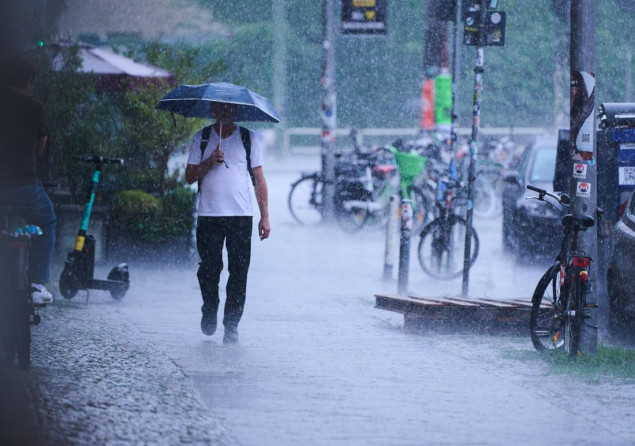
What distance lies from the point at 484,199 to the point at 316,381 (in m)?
16.6

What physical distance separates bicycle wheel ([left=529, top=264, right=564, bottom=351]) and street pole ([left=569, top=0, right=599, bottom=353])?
0.20 m

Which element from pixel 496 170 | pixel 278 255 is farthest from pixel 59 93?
pixel 496 170

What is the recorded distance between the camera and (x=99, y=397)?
7172 mm

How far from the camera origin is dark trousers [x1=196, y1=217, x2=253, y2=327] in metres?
9.56

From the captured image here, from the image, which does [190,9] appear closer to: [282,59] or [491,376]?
[282,59]

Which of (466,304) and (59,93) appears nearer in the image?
(466,304)

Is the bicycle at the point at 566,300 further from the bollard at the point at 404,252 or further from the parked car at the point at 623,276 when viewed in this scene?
the bollard at the point at 404,252

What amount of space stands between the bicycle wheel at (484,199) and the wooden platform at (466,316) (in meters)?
13.7

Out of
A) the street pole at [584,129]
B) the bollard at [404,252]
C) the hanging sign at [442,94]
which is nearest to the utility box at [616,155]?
the bollard at [404,252]

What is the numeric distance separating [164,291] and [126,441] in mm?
6850

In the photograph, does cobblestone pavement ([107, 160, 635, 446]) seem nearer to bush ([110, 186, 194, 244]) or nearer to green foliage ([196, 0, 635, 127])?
bush ([110, 186, 194, 244])

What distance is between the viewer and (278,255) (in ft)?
57.0

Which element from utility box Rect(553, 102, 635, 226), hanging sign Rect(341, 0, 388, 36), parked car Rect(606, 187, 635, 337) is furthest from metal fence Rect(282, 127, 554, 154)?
parked car Rect(606, 187, 635, 337)

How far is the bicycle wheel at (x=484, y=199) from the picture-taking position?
24.2 meters
